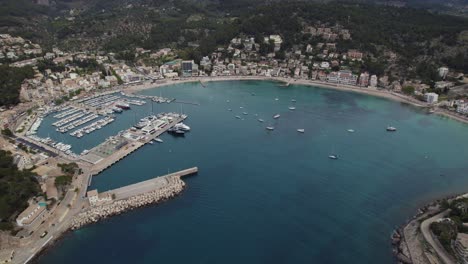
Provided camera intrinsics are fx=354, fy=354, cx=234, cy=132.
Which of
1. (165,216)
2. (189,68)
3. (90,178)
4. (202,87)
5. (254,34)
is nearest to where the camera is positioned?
(165,216)

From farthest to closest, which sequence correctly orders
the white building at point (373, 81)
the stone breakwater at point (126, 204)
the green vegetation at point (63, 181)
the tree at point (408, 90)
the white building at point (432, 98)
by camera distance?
the white building at point (373, 81)
the tree at point (408, 90)
the white building at point (432, 98)
the green vegetation at point (63, 181)
the stone breakwater at point (126, 204)

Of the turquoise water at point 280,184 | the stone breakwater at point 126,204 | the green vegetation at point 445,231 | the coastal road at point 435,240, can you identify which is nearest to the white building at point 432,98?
the turquoise water at point 280,184

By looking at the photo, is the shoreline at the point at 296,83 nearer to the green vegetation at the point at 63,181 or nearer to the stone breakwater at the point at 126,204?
the green vegetation at the point at 63,181

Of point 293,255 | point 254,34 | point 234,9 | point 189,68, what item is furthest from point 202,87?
point 234,9

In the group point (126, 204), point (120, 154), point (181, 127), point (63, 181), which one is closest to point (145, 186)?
point (126, 204)

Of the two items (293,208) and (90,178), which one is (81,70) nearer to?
(90,178)

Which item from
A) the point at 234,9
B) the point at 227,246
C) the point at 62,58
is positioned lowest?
the point at 227,246

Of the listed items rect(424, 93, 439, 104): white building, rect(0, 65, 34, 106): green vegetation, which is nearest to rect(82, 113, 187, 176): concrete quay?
rect(0, 65, 34, 106): green vegetation
